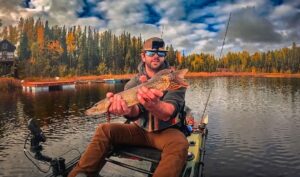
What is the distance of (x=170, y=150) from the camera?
6137mm

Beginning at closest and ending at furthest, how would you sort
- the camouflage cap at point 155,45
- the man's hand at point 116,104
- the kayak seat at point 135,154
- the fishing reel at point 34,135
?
the man's hand at point 116,104
the kayak seat at point 135,154
the fishing reel at point 34,135
the camouflage cap at point 155,45

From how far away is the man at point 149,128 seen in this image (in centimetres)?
567

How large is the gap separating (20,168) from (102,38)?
145 meters

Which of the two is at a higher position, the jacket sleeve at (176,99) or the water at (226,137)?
the jacket sleeve at (176,99)

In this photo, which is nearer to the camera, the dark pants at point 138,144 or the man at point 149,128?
the man at point 149,128

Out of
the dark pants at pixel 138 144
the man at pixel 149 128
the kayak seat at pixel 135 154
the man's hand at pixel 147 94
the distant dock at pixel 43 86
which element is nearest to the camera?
the man's hand at pixel 147 94

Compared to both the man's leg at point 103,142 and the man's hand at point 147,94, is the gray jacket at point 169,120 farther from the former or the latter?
the man's hand at point 147,94

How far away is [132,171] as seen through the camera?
7.49 m

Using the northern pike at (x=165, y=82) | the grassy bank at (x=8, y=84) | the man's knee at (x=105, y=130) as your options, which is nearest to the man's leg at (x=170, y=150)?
the man's knee at (x=105, y=130)

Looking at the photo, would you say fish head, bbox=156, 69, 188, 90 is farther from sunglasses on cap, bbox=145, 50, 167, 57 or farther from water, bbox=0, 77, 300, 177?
water, bbox=0, 77, 300, 177

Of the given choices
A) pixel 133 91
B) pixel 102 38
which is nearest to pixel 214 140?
pixel 133 91

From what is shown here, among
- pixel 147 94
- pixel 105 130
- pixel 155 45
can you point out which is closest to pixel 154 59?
pixel 155 45

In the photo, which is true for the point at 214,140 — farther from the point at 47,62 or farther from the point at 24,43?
the point at 24,43

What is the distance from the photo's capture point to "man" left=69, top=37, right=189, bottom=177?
5668 millimetres
